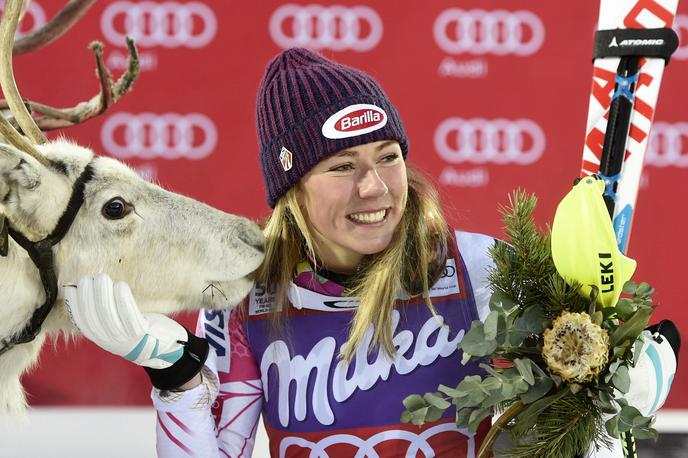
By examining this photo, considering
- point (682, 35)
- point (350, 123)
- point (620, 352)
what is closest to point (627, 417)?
point (620, 352)

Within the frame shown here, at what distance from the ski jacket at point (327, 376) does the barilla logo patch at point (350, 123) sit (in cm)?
27

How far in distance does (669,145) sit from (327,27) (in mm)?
1380

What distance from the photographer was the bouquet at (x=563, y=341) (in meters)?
1.16

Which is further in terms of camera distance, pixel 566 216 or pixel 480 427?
pixel 480 427

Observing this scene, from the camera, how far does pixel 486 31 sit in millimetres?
3379

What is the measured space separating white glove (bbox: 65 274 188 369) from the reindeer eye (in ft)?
0.44

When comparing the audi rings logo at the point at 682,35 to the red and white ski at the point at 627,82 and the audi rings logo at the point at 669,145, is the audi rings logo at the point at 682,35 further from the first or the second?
the red and white ski at the point at 627,82

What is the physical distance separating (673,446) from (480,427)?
1777 millimetres

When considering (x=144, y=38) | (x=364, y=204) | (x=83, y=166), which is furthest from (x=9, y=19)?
(x=144, y=38)

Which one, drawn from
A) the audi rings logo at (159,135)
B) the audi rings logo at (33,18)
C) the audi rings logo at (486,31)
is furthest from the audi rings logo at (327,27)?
the audi rings logo at (33,18)

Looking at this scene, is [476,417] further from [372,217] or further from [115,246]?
[115,246]

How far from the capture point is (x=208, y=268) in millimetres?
1449

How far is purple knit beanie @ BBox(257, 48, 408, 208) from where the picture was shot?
1449 millimetres

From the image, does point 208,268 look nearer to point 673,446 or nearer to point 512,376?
point 512,376
